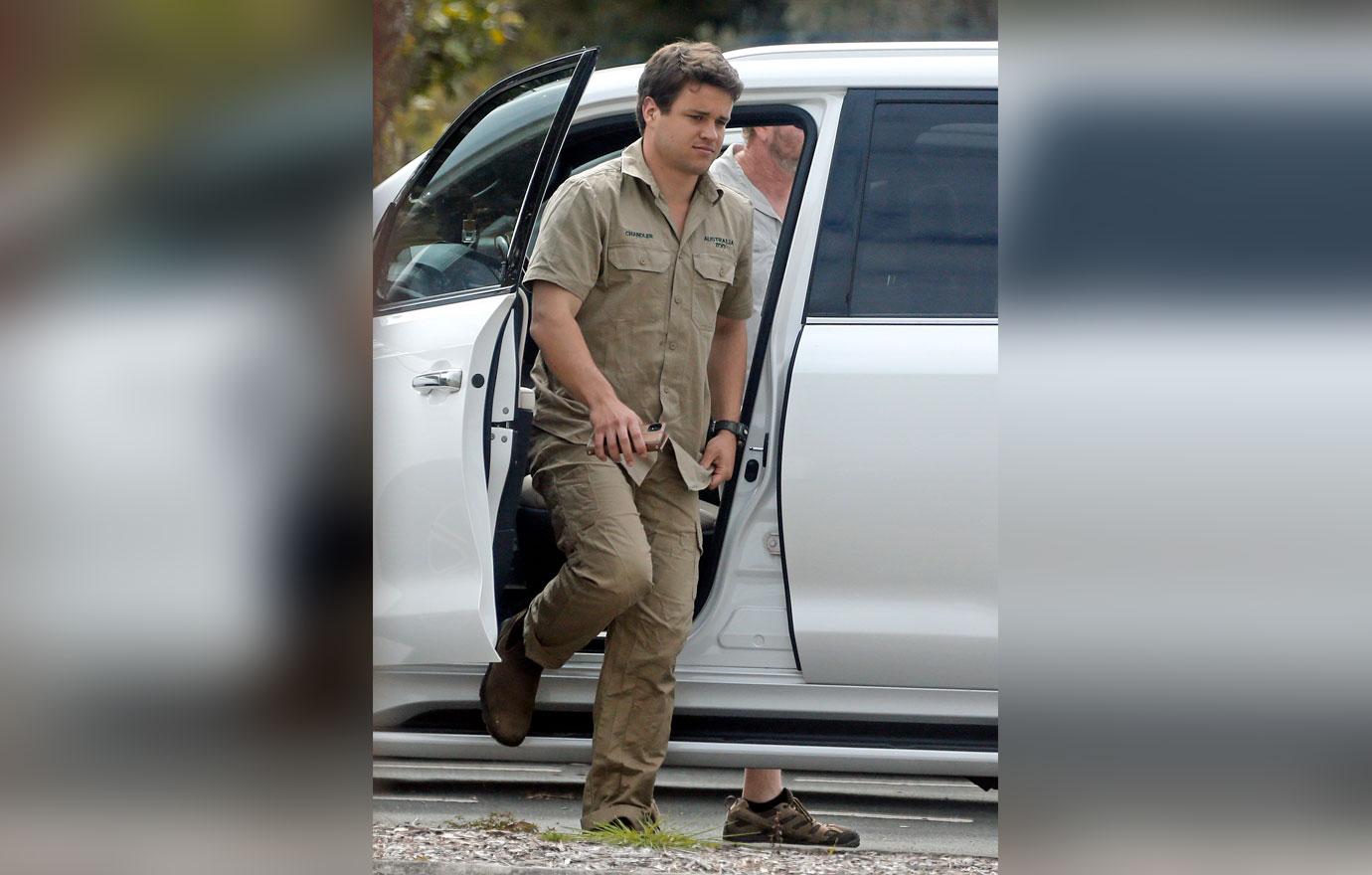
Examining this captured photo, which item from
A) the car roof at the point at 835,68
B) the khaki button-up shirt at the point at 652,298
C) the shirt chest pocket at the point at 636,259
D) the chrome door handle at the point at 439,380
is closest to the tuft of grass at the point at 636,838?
the khaki button-up shirt at the point at 652,298

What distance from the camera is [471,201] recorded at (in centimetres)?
411

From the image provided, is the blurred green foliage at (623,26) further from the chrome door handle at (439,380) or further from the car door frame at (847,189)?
the chrome door handle at (439,380)

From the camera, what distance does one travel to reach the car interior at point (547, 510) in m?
4.09

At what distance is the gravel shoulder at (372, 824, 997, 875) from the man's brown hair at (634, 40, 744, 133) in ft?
5.72

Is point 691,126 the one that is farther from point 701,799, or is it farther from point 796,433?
point 701,799

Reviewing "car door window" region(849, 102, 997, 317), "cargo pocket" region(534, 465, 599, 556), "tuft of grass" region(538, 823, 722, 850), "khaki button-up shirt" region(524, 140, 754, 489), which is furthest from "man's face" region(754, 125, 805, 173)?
"tuft of grass" region(538, 823, 722, 850)

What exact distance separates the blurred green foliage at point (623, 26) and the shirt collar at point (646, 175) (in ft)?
0.90

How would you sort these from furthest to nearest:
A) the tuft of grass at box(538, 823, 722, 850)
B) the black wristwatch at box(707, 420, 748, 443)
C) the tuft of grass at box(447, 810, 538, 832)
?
the black wristwatch at box(707, 420, 748, 443)
the tuft of grass at box(447, 810, 538, 832)
the tuft of grass at box(538, 823, 722, 850)

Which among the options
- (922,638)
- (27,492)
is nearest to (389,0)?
(27,492)

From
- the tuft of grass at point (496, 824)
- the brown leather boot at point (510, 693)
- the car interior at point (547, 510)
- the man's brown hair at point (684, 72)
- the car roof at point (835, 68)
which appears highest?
the car roof at point (835, 68)

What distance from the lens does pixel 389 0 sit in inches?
155

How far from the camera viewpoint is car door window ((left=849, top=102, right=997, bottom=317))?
3959 mm

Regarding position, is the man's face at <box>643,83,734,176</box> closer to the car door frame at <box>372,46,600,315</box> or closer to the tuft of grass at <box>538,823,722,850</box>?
the car door frame at <box>372,46,600,315</box>

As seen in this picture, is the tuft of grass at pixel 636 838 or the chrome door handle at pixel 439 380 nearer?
the tuft of grass at pixel 636 838
